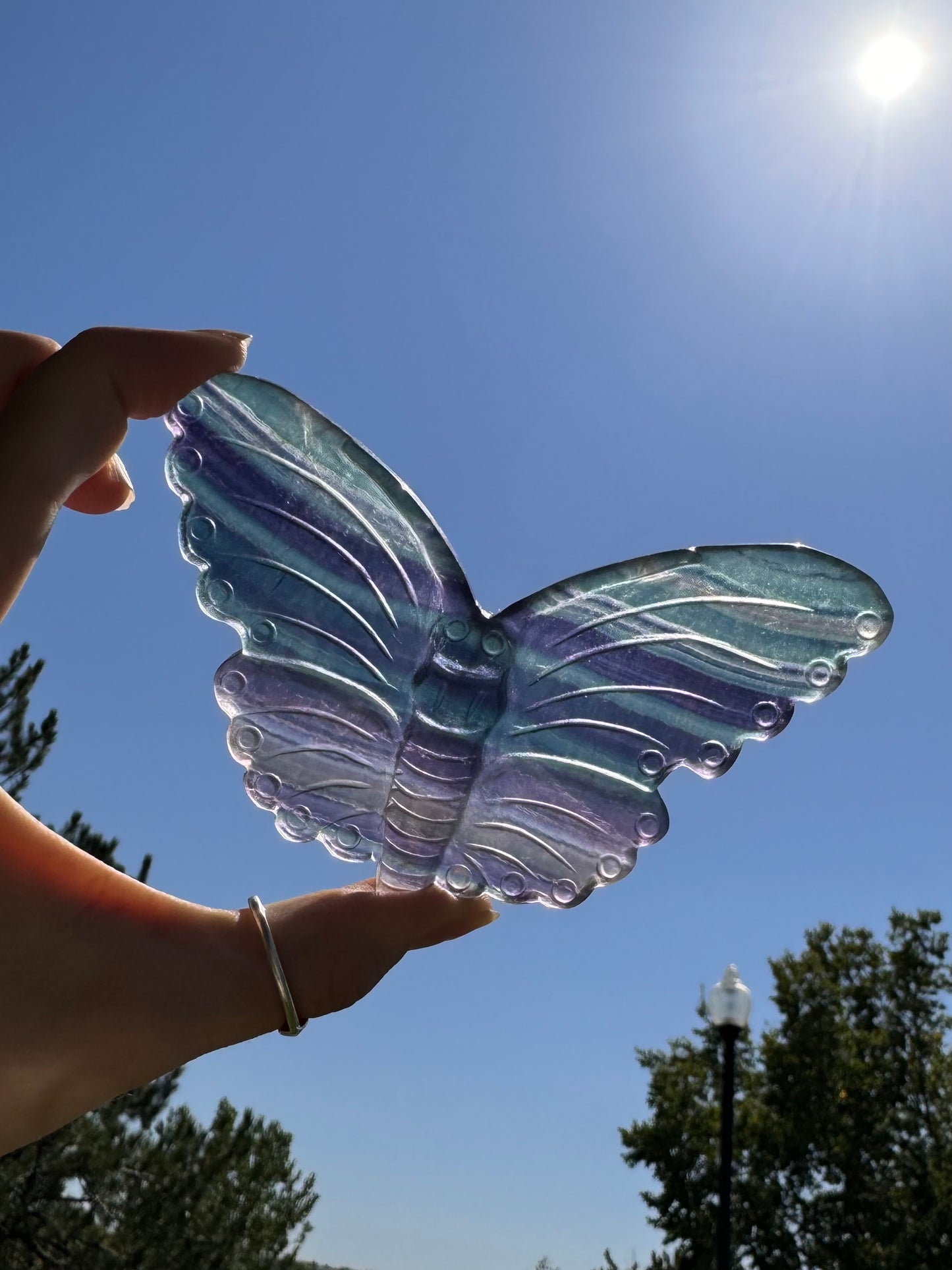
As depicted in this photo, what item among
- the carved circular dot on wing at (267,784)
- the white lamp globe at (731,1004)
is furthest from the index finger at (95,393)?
the white lamp globe at (731,1004)

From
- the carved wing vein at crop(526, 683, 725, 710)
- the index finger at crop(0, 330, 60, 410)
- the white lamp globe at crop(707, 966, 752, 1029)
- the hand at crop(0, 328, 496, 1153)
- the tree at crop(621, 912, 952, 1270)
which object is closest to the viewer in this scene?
the hand at crop(0, 328, 496, 1153)

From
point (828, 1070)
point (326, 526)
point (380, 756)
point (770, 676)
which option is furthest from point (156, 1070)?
point (828, 1070)

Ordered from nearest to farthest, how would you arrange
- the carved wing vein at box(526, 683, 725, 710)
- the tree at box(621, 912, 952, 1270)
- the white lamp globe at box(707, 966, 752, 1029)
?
the carved wing vein at box(526, 683, 725, 710), the white lamp globe at box(707, 966, 752, 1029), the tree at box(621, 912, 952, 1270)

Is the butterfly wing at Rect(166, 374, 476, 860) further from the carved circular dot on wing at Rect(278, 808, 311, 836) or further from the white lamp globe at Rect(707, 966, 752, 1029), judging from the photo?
the white lamp globe at Rect(707, 966, 752, 1029)

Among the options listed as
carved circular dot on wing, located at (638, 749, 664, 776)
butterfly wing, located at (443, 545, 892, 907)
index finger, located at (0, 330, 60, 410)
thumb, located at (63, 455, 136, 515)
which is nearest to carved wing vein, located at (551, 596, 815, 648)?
butterfly wing, located at (443, 545, 892, 907)

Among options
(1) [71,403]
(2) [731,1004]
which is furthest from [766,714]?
(2) [731,1004]

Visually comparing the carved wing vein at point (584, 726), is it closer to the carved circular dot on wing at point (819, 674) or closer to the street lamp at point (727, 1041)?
the carved circular dot on wing at point (819, 674)

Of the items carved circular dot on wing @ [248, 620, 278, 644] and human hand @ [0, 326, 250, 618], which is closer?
human hand @ [0, 326, 250, 618]
